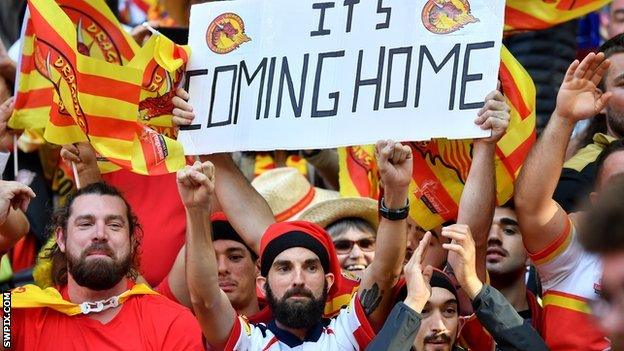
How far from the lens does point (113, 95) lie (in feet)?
17.9

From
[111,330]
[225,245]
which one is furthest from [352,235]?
[111,330]

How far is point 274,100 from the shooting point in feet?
17.5

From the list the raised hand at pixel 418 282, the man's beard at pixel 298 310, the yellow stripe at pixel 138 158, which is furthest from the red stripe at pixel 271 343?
the yellow stripe at pixel 138 158

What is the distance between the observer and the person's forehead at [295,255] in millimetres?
5047

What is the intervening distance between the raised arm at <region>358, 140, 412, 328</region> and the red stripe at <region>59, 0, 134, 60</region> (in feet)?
5.71

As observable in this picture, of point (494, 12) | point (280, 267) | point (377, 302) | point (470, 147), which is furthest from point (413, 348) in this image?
point (494, 12)

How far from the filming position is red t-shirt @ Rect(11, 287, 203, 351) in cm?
493

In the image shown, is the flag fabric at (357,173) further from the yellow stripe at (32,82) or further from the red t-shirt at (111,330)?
the red t-shirt at (111,330)

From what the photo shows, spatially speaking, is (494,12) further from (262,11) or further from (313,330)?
(313,330)

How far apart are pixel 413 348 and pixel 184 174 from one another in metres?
1.18

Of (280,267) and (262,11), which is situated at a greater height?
(262,11)

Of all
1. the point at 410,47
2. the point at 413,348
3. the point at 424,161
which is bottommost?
the point at 413,348

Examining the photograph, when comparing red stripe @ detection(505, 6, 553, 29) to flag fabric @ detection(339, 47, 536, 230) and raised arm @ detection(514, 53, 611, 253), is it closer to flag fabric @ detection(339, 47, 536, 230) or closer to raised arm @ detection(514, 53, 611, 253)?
flag fabric @ detection(339, 47, 536, 230)

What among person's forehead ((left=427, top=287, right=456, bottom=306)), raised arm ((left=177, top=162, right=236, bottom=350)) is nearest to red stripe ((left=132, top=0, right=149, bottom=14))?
raised arm ((left=177, top=162, right=236, bottom=350))
